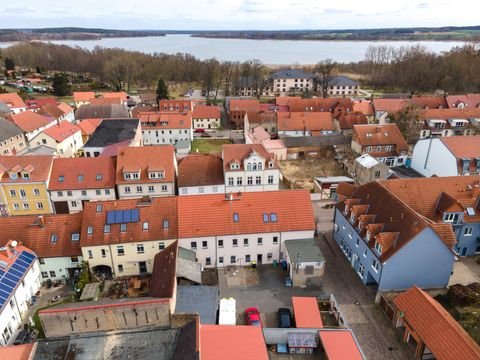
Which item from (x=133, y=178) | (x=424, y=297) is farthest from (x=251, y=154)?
(x=424, y=297)

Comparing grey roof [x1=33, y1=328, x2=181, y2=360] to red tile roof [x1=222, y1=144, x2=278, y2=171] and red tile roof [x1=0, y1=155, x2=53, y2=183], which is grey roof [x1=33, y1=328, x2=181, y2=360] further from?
red tile roof [x1=222, y1=144, x2=278, y2=171]

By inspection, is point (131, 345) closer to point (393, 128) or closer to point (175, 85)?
point (393, 128)

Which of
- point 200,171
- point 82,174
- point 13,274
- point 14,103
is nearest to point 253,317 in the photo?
point 13,274

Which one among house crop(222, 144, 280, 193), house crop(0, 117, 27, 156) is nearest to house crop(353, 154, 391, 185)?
house crop(222, 144, 280, 193)

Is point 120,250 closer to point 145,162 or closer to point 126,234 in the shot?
point 126,234

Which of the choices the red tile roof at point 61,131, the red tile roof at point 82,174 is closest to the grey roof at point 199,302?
the red tile roof at point 82,174
